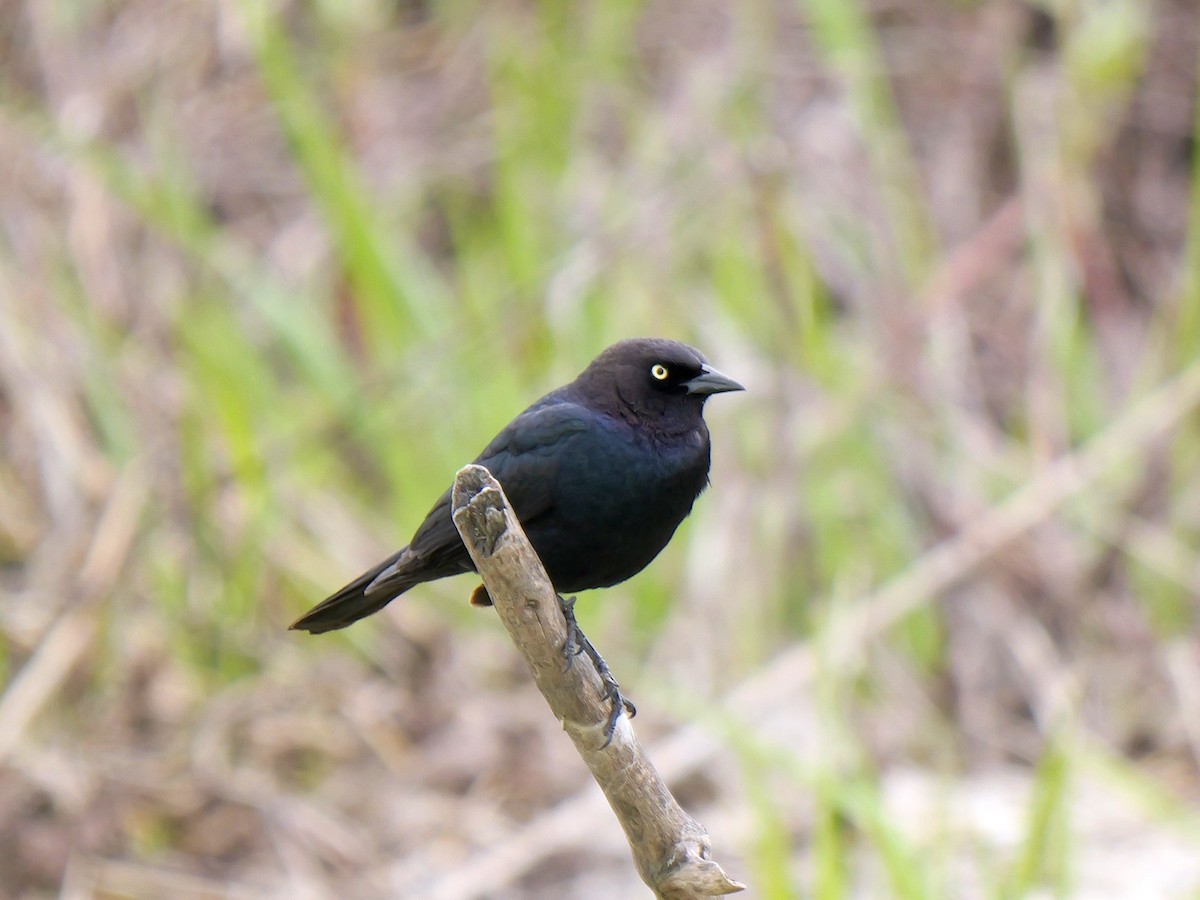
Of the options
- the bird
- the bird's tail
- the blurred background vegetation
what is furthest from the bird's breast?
the blurred background vegetation

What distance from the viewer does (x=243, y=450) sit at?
15.7 ft

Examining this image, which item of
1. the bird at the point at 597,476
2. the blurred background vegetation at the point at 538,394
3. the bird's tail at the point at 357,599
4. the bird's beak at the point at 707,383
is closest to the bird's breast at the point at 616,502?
the bird at the point at 597,476

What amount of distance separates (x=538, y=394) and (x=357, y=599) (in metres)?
2.27

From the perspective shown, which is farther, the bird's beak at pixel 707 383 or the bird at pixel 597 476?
the bird's beak at pixel 707 383

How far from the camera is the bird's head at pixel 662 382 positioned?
111 inches

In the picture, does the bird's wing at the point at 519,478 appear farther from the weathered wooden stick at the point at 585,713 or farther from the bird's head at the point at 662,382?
the weathered wooden stick at the point at 585,713

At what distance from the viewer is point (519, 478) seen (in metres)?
2.78

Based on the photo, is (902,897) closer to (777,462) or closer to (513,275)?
(777,462)

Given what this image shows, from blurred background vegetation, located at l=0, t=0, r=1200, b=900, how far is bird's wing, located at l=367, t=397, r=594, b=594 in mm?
877

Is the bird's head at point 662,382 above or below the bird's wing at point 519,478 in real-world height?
above

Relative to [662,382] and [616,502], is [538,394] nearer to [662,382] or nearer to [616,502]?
[662,382]

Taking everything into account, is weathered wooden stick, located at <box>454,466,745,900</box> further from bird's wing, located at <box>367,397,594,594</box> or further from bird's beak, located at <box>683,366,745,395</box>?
bird's beak, located at <box>683,366,745,395</box>

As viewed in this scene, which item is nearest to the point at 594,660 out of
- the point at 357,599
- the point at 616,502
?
the point at 616,502

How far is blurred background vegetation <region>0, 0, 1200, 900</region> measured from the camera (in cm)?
458
